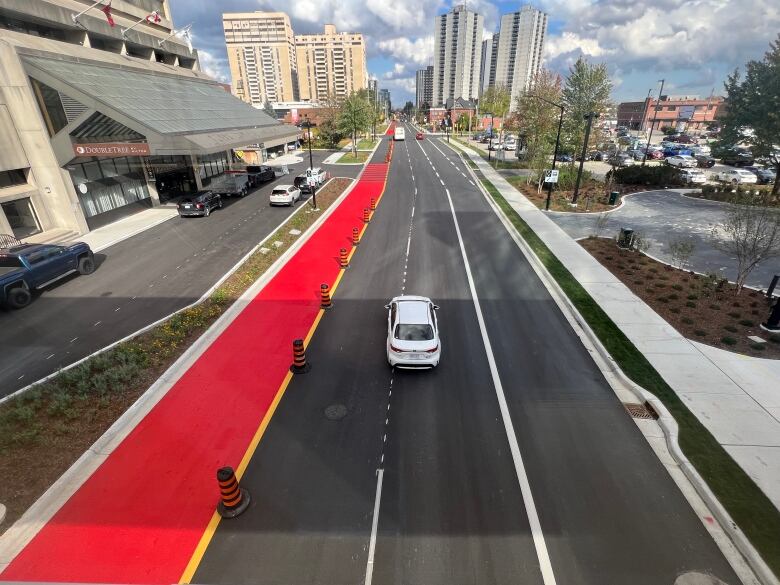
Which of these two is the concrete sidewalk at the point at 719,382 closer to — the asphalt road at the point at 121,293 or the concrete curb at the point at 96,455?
the concrete curb at the point at 96,455

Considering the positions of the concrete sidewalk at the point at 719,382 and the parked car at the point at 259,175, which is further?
the parked car at the point at 259,175

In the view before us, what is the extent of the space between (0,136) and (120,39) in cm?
1826

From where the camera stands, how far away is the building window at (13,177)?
21297mm

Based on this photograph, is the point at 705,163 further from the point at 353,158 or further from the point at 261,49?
the point at 261,49

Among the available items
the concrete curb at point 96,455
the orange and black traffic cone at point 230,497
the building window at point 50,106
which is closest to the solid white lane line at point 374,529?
the orange and black traffic cone at point 230,497

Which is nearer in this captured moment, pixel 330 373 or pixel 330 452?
pixel 330 452

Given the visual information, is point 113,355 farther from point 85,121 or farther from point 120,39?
point 120,39

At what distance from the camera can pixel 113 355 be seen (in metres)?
12.1

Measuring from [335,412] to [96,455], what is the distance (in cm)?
557

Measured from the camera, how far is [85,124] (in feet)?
77.6

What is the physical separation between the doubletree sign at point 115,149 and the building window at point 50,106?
204 centimetres

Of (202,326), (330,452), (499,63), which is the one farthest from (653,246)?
(499,63)

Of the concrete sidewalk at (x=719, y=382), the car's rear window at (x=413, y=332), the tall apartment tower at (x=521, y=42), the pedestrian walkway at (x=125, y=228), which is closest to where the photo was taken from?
the concrete sidewalk at (x=719, y=382)

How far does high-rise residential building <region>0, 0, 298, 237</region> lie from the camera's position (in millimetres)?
21578
